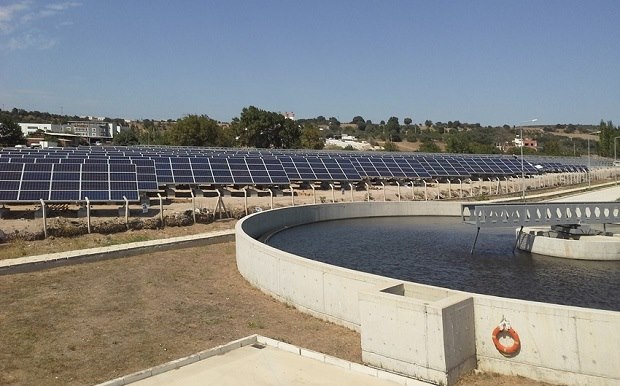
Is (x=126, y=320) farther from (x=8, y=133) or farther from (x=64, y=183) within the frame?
(x=8, y=133)

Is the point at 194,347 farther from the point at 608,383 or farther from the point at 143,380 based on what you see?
the point at 608,383

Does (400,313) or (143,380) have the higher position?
(400,313)

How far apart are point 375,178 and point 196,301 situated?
122 ft

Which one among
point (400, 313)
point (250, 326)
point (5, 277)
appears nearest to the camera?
point (400, 313)

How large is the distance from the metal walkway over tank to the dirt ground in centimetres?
1192

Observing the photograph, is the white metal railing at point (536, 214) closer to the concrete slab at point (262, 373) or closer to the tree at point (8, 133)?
the concrete slab at point (262, 373)

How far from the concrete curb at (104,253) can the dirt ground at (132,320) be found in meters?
0.68

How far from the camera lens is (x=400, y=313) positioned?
1142 cm

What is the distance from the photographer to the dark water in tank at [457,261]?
60.1 ft

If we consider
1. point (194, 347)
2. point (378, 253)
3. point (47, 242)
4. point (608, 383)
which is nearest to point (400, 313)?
point (608, 383)

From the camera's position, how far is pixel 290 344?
12.6 m

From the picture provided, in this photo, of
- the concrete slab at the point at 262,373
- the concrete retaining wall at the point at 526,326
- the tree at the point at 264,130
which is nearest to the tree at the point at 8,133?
the tree at the point at 264,130

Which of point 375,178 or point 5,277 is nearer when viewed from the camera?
point 5,277

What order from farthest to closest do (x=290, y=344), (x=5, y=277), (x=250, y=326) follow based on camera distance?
(x=5, y=277)
(x=250, y=326)
(x=290, y=344)
